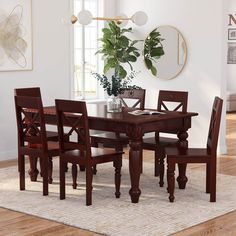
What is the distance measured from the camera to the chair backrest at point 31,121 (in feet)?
18.1

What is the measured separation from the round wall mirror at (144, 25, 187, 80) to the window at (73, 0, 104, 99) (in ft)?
2.70

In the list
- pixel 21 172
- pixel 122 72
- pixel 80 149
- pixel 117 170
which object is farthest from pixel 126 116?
pixel 122 72

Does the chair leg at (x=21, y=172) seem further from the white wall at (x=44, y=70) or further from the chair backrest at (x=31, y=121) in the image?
the white wall at (x=44, y=70)

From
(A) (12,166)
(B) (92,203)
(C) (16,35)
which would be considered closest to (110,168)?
(A) (12,166)

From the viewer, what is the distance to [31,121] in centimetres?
565

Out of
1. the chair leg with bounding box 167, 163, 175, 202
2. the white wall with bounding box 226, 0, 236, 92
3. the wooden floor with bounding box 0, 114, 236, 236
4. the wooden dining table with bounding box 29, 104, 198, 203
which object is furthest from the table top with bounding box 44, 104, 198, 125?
the white wall with bounding box 226, 0, 236, 92

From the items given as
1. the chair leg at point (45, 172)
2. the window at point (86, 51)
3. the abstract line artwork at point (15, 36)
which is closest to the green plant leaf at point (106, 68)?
the window at point (86, 51)

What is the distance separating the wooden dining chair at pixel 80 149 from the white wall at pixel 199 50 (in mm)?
2834

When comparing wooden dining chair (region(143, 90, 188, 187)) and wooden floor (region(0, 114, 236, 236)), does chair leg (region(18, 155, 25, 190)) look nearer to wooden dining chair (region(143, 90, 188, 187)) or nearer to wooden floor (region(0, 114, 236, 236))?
wooden floor (region(0, 114, 236, 236))

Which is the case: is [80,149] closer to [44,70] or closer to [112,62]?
[44,70]

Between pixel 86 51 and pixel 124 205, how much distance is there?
12.9 feet

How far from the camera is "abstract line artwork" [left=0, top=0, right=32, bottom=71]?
7.37 m

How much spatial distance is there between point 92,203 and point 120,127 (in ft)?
2.35

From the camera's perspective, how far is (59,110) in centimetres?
534
